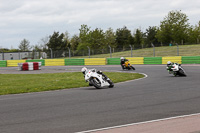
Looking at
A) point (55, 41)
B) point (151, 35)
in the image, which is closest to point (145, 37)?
point (151, 35)

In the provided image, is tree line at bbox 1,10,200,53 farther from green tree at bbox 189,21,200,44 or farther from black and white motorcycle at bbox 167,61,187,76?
black and white motorcycle at bbox 167,61,187,76

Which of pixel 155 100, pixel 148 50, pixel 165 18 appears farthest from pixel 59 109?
pixel 165 18

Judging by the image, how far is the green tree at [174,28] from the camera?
73.5m

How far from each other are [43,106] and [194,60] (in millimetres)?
26554

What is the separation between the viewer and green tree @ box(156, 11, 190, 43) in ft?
241

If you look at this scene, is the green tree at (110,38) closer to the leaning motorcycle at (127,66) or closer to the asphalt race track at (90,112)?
the leaning motorcycle at (127,66)

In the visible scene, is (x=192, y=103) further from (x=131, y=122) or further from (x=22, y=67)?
(x=22, y=67)

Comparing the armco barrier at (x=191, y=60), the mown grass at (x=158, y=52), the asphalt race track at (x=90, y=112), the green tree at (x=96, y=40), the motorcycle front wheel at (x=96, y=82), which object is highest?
the green tree at (x=96, y=40)

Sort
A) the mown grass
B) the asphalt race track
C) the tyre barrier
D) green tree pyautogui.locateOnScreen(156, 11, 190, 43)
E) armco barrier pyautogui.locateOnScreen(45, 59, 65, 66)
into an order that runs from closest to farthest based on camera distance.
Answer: the asphalt race track < the tyre barrier < the mown grass < armco barrier pyautogui.locateOnScreen(45, 59, 65, 66) < green tree pyautogui.locateOnScreen(156, 11, 190, 43)

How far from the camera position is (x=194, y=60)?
33.1m

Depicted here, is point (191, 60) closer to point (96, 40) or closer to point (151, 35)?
point (96, 40)

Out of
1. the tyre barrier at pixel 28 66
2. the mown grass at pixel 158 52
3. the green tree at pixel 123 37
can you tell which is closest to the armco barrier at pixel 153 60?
the mown grass at pixel 158 52

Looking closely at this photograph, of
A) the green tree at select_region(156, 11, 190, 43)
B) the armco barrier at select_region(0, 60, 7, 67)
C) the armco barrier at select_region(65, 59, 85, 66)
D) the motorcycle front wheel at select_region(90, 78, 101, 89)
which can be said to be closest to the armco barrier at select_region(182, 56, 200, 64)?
the armco barrier at select_region(65, 59, 85, 66)

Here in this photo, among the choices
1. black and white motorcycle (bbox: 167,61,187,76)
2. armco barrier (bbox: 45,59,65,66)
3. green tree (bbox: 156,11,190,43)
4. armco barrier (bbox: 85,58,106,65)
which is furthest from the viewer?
green tree (bbox: 156,11,190,43)
